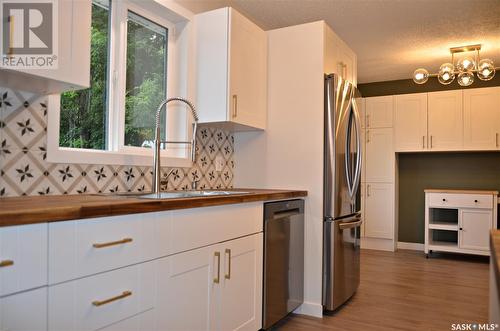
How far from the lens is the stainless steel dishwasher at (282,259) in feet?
7.99

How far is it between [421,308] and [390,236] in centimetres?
228

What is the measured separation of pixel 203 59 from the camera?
2.80 m

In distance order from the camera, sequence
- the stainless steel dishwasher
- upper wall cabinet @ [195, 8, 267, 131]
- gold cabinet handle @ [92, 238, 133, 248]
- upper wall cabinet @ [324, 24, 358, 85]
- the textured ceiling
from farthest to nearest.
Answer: the textured ceiling < upper wall cabinet @ [324, 24, 358, 85] < upper wall cabinet @ [195, 8, 267, 131] < the stainless steel dishwasher < gold cabinet handle @ [92, 238, 133, 248]

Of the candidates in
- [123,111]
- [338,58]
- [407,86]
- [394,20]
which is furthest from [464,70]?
[123,111]

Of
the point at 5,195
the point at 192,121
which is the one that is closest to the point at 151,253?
the point at 5,195

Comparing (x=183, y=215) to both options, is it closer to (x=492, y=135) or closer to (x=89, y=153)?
(x=89, y=153)

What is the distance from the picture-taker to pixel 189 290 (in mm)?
1811

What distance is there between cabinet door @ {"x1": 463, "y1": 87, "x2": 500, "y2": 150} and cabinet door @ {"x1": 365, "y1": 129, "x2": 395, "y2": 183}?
0.90 metres

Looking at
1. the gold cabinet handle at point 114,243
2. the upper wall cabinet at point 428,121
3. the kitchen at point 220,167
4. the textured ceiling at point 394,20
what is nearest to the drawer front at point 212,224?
the kitchen at point 220,167

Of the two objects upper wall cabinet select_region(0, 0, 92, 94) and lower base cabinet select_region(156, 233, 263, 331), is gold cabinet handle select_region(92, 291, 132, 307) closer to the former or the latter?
lower base cabinet select_region(156, 233, 263, 331)

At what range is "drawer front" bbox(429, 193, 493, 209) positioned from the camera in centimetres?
466

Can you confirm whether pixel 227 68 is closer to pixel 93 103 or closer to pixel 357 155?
pixel 93 103

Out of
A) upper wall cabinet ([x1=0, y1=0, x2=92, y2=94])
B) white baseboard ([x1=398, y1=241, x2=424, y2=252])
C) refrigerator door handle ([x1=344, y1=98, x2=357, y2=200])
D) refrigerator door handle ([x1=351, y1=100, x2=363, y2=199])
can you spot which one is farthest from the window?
white baseboard ([x1=398, y1=241, x2=424, y2=252])

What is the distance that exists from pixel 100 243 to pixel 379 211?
14.8 ft
